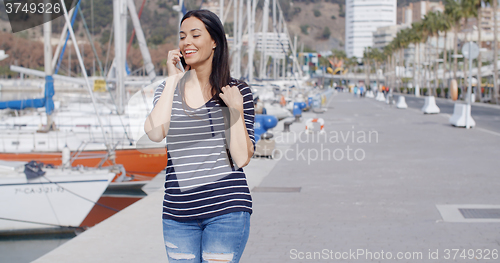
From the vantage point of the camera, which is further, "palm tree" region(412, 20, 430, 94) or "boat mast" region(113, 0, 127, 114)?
"palm tree" region(412, 20, 430, 94)

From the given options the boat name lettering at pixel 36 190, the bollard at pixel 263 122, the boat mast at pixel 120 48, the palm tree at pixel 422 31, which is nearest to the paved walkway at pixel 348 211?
the bollard at pixel 263 122

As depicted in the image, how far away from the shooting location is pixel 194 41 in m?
2.60

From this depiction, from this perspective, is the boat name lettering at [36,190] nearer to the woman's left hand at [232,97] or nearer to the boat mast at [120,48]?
the boat mast at [120,48]

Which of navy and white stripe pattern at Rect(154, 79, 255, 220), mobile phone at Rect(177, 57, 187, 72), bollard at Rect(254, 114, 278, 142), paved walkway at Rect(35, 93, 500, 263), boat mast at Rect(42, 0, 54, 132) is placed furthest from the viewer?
boat mast at Rect(42, 0, 54, 132)

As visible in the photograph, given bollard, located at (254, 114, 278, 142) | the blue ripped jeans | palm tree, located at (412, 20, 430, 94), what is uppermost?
palm tree, located at (412, 20, 430, 94)

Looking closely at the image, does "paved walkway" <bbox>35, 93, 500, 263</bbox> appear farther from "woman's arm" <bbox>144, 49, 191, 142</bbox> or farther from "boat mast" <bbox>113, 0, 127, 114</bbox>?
"boat mast" <bbox>113, 0, 127, 114</bbox>

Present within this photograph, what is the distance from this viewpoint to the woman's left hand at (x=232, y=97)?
249 cm

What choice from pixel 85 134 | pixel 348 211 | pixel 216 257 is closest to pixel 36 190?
pixel 85 134

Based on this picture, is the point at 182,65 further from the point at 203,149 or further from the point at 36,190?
the point at 36,190

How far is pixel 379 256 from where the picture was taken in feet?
17.0

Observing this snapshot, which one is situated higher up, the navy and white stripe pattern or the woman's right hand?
the woman's right hand

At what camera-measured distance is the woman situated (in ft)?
8.20

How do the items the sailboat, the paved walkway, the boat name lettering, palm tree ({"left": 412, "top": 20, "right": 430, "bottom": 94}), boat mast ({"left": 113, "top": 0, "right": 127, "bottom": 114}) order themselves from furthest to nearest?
palm tree ({"left": 412, "top": 20, "right": 430, "bottom": 94})
boat mast ({"left": 113, "top": 0, "right": 127, "bottom": 114})
the sailboat
the boat name lettering
the paved walkway

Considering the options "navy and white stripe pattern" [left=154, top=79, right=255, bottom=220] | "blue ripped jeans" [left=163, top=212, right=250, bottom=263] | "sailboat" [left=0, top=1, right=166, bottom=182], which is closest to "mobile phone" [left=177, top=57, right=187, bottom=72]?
"navy and white stripe pattern" [left=154, top=79, right=255, bottom=220]
